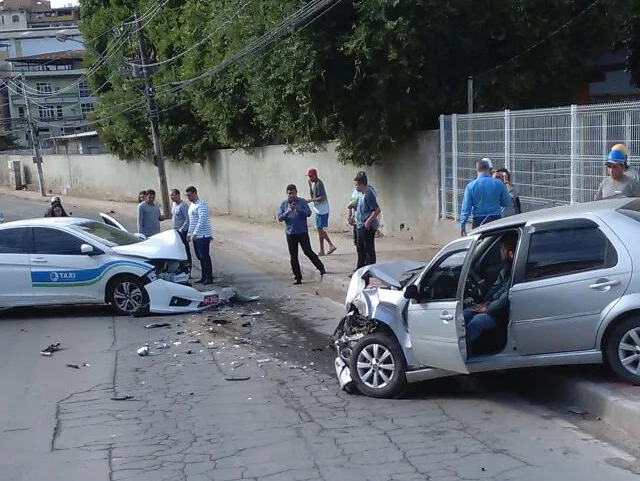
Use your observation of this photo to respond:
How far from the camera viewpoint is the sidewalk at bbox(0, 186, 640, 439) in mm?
6367

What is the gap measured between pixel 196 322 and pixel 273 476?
628 cm

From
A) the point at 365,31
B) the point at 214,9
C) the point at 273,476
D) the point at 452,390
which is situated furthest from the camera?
the point at 214,9

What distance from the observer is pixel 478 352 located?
23.0ft

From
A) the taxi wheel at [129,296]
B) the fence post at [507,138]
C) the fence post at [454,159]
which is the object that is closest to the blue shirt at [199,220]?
the taxi wheel at [129,296]

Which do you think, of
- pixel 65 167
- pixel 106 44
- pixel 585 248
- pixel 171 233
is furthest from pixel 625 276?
pixel 65 167

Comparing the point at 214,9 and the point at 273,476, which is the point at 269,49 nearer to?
the point at 214,9

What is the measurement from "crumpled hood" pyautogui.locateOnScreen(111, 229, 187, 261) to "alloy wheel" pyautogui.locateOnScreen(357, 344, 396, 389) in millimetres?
5834

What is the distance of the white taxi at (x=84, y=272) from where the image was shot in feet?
40.4

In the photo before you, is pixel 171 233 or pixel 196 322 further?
pixel 171 233

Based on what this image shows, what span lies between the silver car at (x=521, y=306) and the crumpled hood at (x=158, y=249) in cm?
556

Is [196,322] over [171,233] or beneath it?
beneath

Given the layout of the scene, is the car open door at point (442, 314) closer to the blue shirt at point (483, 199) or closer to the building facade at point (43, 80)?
the blue shirt at point (483, 199)

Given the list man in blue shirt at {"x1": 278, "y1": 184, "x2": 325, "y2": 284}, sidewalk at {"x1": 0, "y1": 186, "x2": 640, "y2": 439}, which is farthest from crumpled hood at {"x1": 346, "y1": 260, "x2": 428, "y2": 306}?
man in blue shirt at {"x1": 278, "y1": 184, "x2": 325, "y2": 284}

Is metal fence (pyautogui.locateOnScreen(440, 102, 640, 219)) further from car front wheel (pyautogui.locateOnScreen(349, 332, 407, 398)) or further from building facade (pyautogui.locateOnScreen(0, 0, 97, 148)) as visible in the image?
building facade (pyautogui.locateOnScreen(0, 0, 97, 148))
